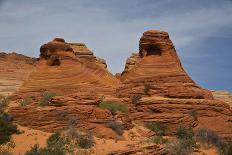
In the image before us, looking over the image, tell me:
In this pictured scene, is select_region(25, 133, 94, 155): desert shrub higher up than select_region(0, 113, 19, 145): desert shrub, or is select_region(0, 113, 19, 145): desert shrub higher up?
select_region(0, 113, 19, 145): desert shrub

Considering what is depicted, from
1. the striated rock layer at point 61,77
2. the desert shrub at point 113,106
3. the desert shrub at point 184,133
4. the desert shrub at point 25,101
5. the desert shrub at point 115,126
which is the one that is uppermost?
the striated rock layer at point 61,77

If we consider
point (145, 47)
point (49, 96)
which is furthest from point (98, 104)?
point (145, 47)

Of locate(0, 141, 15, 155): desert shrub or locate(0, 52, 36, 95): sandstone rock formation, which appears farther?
locate(0, 52, 36, 95): sandstone rock formation

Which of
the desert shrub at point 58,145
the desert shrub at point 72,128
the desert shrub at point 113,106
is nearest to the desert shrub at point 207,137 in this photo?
the desert shrub at point 113,106

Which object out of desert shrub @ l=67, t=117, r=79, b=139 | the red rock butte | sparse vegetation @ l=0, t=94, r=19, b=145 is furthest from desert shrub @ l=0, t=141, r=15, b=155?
desert shrub @ l=67, t=117, r=79, b=139

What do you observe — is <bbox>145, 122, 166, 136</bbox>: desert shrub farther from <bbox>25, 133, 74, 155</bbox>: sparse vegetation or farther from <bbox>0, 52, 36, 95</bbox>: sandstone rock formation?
<bbox>0, 52, 36, 95</bbox>: sandstone rock formation

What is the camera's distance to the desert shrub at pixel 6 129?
103ft

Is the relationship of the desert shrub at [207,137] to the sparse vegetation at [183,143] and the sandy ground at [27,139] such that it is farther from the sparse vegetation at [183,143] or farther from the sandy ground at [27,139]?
the sandy ground at [27,139]

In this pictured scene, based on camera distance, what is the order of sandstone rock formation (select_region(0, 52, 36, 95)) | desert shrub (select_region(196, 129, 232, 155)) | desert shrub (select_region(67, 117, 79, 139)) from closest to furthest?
1. desert shrub (select_region(67, 117, 79, 139))
2. desert shrub (select_region(196, 129, 232, 155))
3. sandstone rock formation (select_region(0, 52, 36, 95))

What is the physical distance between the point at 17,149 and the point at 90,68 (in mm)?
20096

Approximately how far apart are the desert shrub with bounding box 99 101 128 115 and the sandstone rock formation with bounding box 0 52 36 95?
75.0ft

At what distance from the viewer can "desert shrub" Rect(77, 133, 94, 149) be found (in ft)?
101

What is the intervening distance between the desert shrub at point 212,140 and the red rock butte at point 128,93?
112 cm

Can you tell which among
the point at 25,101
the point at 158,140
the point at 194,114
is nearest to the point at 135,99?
the point at 194,114
